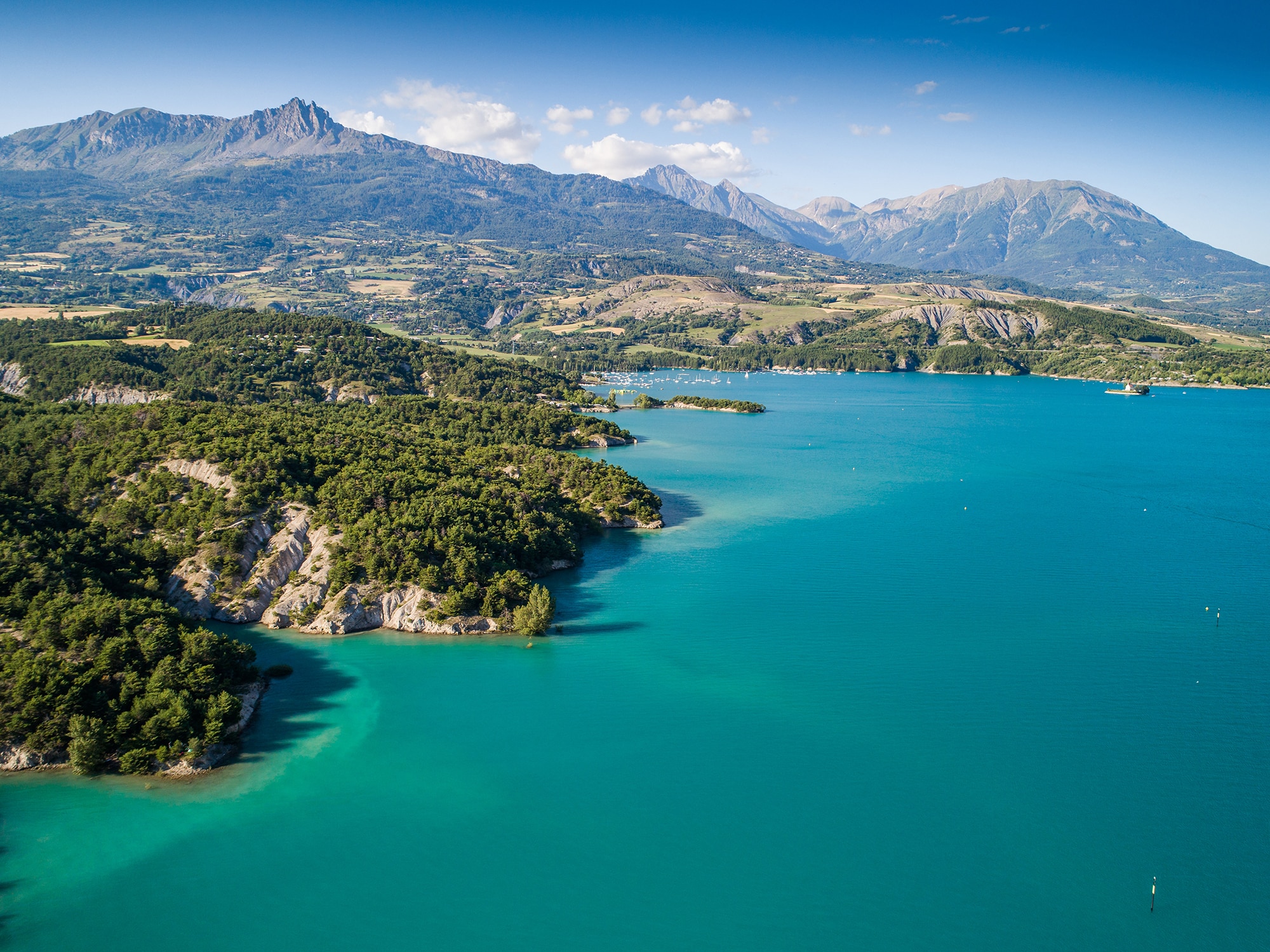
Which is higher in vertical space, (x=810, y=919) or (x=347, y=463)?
(x=347, y=463)

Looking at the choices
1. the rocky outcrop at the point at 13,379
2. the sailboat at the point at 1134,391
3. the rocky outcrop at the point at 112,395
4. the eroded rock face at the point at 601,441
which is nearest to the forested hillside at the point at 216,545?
the rocky outcrop at the point at 112,395

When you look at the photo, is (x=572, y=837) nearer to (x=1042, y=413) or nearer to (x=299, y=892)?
(x=299, y=892)

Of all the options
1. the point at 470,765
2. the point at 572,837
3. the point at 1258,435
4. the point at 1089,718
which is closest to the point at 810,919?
the point at 572,837

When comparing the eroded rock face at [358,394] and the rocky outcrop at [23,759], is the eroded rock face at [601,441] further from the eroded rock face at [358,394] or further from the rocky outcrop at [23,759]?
the rocky outcrop at [23,759]

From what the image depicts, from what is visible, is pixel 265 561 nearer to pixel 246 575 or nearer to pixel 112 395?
pixel 246 575

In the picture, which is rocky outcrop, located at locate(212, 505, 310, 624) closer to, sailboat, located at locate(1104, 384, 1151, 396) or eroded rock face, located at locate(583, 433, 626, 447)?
eroded rock face, located at locate(583, 433, 626, 447)

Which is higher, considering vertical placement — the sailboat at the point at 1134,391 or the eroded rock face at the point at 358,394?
the sailboat at the point at 1134,391
